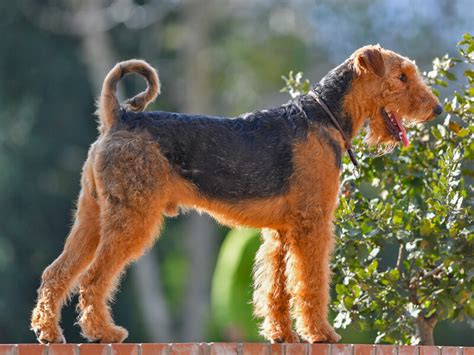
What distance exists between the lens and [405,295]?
23.7 ft

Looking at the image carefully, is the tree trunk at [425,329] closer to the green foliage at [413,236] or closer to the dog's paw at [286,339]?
the green foliage at [413,236]

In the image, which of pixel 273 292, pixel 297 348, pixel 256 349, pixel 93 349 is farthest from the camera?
pixel 273 292

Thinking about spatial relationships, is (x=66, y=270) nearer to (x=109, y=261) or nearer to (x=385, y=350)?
(x=109, y=261)

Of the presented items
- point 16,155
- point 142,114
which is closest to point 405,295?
point 142,114

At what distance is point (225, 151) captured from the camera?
251 inches

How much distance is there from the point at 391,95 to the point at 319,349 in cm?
187

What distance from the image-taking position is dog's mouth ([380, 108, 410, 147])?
6.79 m

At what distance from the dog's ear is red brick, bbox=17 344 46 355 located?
287 cm

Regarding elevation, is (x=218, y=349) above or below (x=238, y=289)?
below

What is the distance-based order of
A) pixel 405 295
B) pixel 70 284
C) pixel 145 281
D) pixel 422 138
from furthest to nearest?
pixel 145 281
pixel 422 138
pixel 405 295
pixel 70 284

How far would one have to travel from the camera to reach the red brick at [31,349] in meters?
5.39

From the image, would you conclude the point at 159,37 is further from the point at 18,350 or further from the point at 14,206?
the point at 18,350

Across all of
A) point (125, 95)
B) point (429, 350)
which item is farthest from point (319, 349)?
point (125, 95)

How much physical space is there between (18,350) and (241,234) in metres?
10.8
